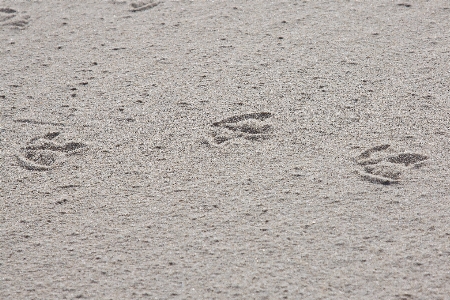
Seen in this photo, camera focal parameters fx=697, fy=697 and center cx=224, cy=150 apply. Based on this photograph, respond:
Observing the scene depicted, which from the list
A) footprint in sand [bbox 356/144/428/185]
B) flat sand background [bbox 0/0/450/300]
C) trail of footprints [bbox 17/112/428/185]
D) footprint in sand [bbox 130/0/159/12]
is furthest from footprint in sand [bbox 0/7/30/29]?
footprint in sand [bbox 356/144/428/185]

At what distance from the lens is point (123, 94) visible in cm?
271

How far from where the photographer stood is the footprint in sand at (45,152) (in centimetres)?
232

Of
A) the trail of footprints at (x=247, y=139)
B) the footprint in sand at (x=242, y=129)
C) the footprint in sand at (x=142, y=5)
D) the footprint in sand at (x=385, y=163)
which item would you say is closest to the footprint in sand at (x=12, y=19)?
the footprint in sand at (x=142, y=5)

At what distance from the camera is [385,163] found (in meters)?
2.19

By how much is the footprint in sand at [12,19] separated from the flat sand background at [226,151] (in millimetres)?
17

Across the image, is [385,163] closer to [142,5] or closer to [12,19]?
[142,5]

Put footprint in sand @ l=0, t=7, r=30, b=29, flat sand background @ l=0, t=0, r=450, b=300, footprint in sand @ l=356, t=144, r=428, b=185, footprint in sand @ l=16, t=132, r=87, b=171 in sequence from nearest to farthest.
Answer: flat sand background @ l=0, t=0, r=450, b=300, footprint in sand @ l=356, t=144, r=428, b=185, footprint in sand @ l=16, t=132, r=87, b=171, footprint in sand @ l=0, t=7, r=30, b=29

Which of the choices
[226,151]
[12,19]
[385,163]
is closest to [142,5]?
[12,19]

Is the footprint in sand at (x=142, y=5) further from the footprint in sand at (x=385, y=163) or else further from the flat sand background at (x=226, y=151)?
the footprint in sand at (x=385, y=163)

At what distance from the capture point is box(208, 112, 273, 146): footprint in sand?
2389 mm

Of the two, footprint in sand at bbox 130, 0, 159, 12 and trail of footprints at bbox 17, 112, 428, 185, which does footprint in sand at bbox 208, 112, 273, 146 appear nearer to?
trail of footprints at bbox 17, 112, 428, 185

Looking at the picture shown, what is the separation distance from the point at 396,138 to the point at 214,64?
89cm

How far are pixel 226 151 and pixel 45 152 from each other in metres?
0.62

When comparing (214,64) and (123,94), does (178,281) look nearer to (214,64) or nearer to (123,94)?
(123,94)
